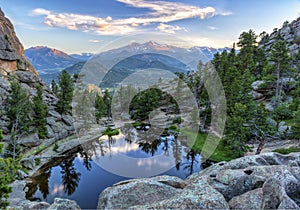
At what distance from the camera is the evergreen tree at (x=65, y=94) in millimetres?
60281

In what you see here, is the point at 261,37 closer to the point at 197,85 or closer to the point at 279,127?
the point at 197,85

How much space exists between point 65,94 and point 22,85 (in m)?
13.3

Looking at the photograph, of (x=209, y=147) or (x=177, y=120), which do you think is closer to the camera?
(x=209, y=147)

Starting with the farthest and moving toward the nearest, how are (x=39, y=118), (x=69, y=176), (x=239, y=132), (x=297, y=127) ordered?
(x=39, y=118)
(x=69, y=176)
(x=239, y=132)
(x=297, y=127)

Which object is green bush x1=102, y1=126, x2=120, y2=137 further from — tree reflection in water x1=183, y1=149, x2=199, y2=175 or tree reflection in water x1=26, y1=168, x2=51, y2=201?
tree reflection in water x1=183, y1=149, x2=199, y2=175

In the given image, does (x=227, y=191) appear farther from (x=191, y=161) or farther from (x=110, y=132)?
(x=110, y=132)

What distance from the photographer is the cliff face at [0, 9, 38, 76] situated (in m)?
62.2

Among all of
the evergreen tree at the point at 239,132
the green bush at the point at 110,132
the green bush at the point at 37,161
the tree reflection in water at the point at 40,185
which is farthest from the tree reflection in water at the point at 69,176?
the evergreen tree at the point at 239,132

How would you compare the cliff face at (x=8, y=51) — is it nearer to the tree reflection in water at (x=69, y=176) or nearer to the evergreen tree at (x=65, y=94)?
the evergreen tree at (x=65, y=94)

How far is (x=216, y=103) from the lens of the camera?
5078 cm

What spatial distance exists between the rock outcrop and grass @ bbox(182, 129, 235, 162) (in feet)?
111

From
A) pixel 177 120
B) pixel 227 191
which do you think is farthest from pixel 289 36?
pixel 227 191

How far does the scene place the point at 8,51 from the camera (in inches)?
2549

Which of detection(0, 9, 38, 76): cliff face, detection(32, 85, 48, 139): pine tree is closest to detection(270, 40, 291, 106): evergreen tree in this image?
detection(32, 85, 48, 139): pine tree
